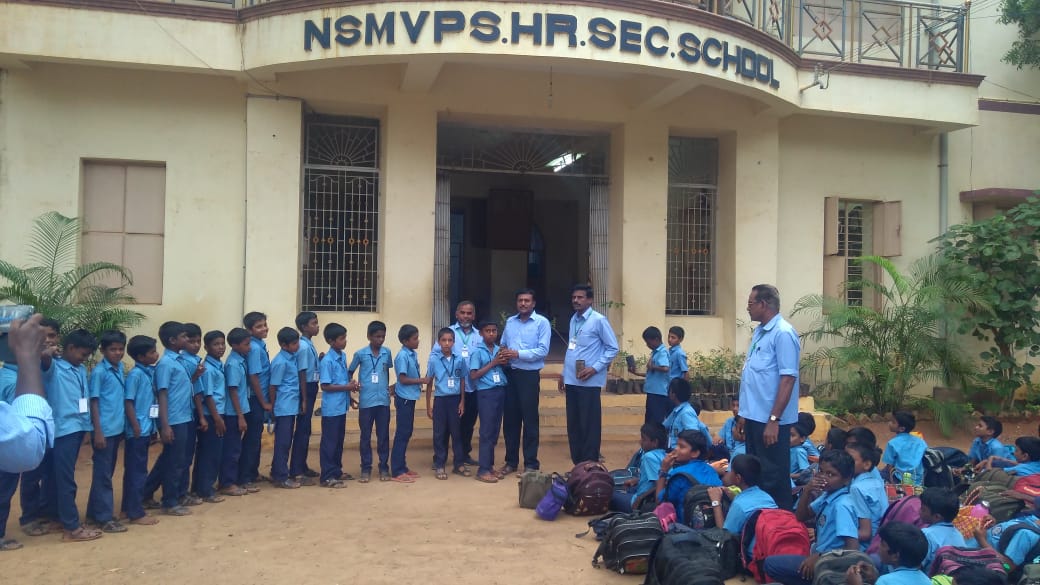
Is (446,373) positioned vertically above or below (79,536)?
above

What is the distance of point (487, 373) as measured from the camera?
24.5 ft

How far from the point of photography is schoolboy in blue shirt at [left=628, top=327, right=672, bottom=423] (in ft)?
25.7

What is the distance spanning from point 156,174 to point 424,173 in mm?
3154

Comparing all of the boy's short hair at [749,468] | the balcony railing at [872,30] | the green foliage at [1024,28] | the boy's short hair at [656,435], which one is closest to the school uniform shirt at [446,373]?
the boy's short hair at [656,435]

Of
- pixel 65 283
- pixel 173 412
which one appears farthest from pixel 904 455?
pixel 65 283

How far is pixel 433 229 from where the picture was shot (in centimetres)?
996

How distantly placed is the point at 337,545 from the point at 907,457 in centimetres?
449

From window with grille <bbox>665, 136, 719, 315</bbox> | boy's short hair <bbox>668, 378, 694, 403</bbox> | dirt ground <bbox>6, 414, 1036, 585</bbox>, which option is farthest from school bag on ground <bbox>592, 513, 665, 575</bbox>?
window with grille <bbox>665, 136, 719, 315</bbox>

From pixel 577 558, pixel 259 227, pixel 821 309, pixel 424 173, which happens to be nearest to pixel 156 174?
pixel 259 227

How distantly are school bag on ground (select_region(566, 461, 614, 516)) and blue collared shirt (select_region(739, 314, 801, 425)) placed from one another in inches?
49.8

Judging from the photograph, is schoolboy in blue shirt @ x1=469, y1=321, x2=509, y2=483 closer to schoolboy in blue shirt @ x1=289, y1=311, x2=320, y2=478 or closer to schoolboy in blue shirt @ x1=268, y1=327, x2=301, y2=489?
schoolboy in blue shirt @ x1=289, y1=311, x2=320, y2=478

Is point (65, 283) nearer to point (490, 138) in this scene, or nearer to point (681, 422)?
point (490, 138)

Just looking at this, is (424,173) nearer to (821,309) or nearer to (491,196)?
(491,196)

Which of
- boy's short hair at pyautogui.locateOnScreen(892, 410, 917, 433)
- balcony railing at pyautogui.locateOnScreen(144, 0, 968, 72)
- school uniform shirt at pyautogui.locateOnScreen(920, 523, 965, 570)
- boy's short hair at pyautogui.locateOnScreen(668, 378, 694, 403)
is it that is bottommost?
school uniform shirt at pyautogui.locateOnScreen(920, 523, 965, 570)
